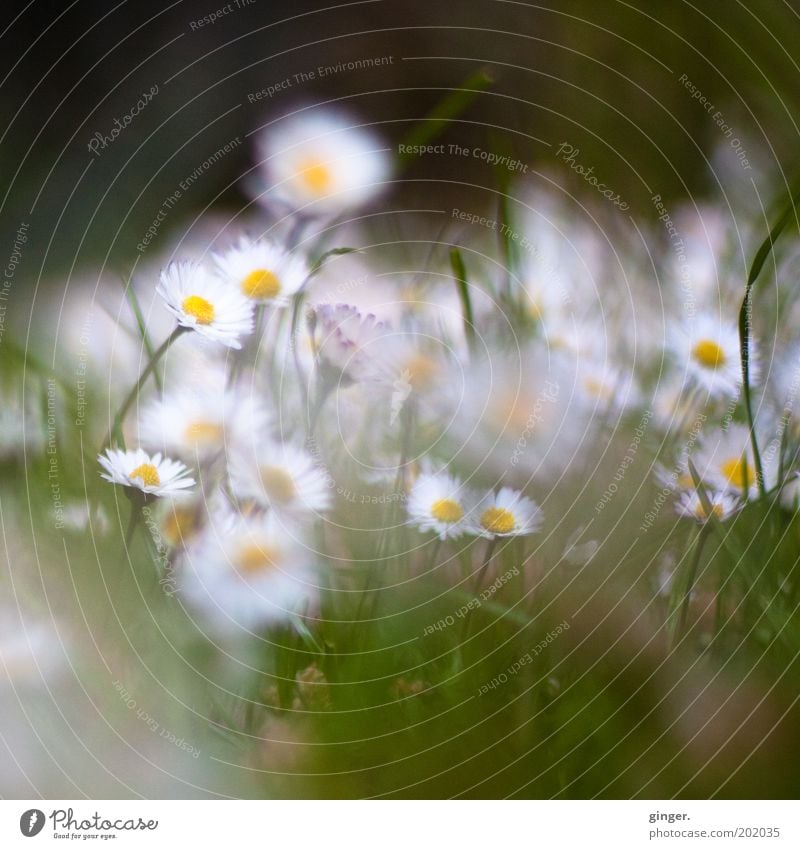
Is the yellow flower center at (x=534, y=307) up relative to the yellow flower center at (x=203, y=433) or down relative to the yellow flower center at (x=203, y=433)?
up

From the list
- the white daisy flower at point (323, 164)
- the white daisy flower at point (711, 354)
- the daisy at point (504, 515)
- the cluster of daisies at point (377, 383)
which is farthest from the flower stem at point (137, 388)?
the white daisy flower at point (711, 354)

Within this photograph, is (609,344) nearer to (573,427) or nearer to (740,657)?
(573,427)

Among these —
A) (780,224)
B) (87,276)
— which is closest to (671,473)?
(780,224)

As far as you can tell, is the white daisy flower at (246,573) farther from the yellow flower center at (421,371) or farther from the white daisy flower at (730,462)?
the white daisy flower at (730,462)

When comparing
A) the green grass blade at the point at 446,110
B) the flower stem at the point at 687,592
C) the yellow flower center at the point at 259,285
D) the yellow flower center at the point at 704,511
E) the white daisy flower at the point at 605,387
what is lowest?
the flower stem at the point at 687,592
